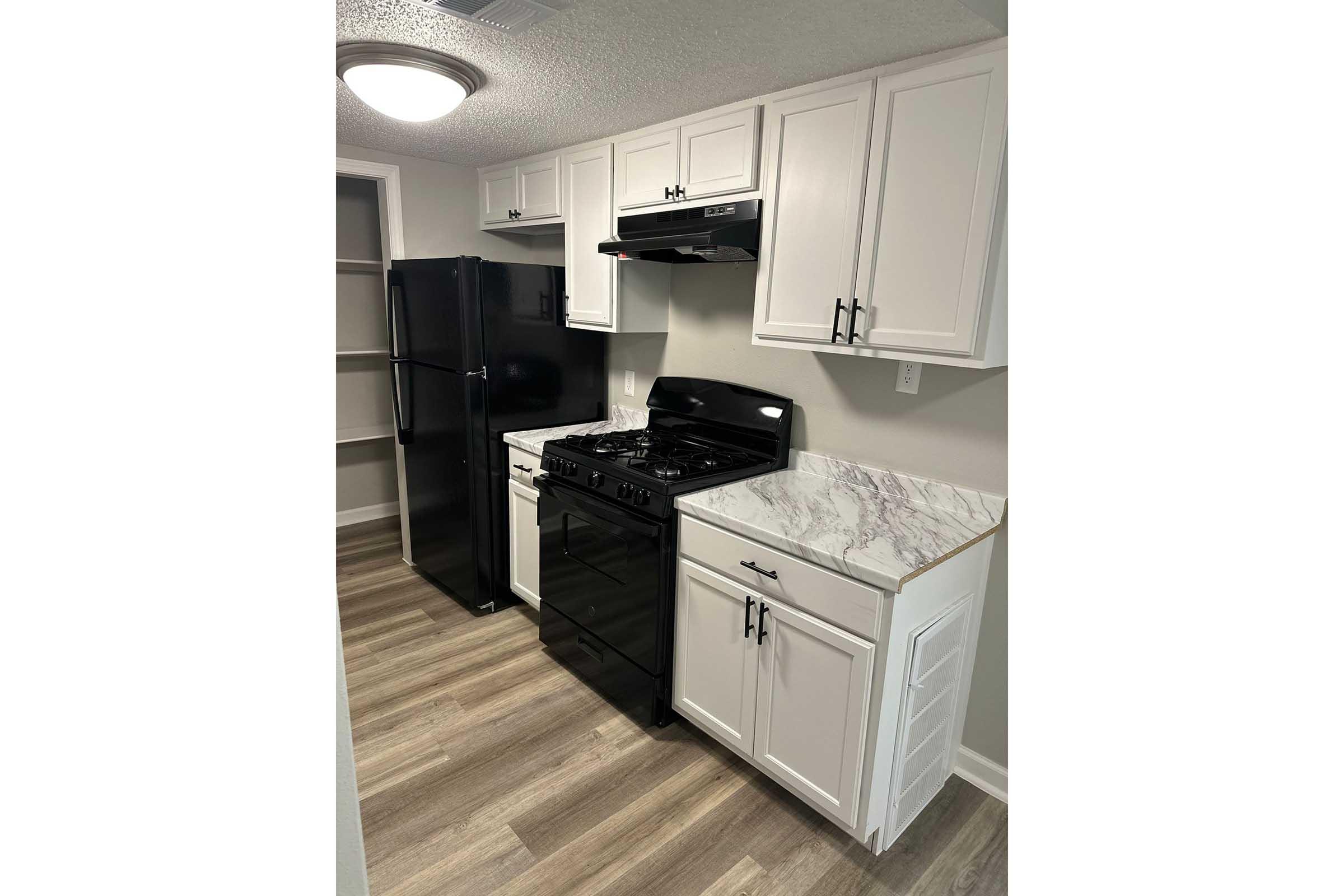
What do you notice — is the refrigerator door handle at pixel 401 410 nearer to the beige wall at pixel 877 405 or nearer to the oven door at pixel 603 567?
the oven door at pixel 603 567

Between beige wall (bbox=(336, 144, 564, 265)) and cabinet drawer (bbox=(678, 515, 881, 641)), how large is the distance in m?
2.08

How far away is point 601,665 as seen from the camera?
2.52m

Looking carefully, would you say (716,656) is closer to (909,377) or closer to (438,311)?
(909,377)

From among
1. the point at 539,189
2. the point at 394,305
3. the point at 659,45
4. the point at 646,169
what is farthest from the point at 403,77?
the point at 394,305

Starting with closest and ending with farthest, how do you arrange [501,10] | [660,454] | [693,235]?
[501,10]
[693,235]
[660,454]

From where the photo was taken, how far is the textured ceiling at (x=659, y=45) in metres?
1.56

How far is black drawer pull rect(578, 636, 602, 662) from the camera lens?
8.26 ft

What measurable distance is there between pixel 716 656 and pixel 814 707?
373mm

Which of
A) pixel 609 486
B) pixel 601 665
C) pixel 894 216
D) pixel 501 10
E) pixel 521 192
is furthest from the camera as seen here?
pixel 521 192
